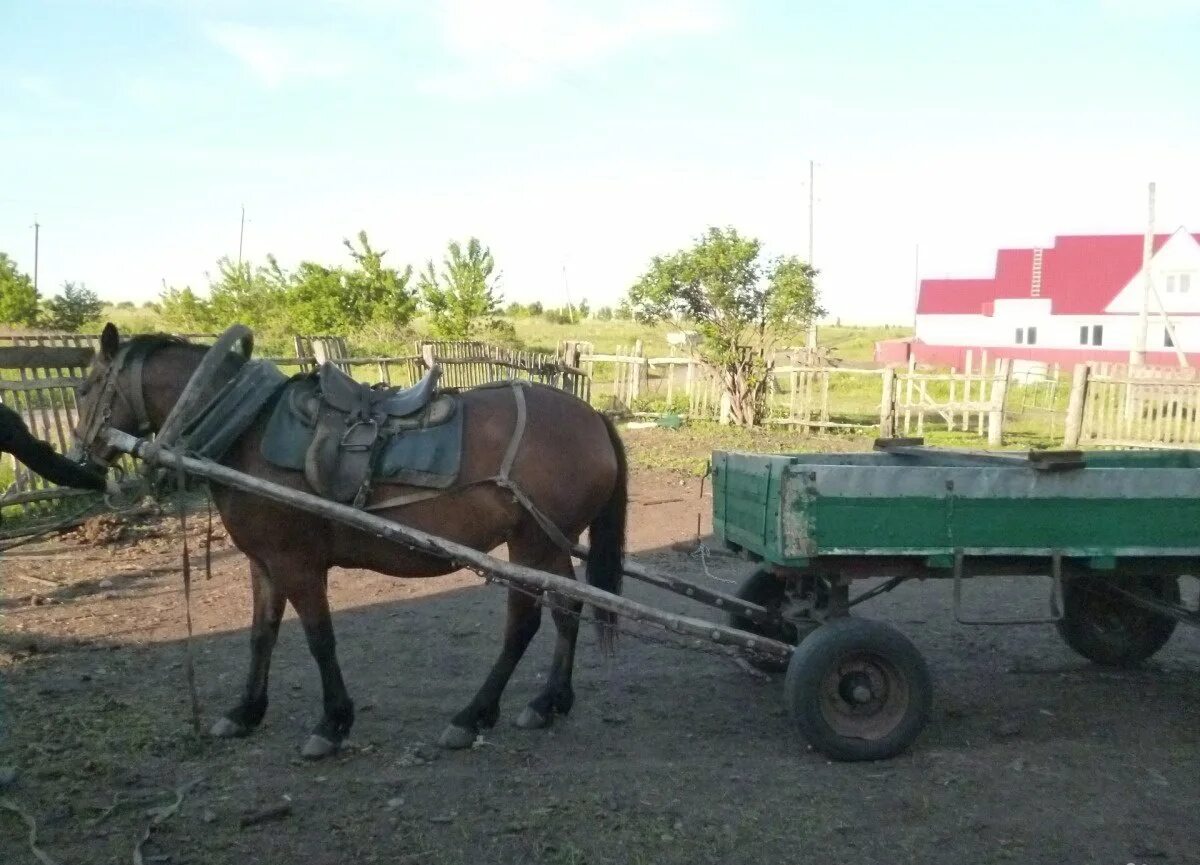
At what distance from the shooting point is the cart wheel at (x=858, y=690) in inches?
182

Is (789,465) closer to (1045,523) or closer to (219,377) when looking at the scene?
(1045,523)

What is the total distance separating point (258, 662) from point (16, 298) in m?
28.9

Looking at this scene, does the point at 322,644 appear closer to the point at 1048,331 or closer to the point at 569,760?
the point at 569,760

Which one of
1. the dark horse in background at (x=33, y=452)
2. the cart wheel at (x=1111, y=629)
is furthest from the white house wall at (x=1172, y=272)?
the dark horse in background at (x=33, y=452)

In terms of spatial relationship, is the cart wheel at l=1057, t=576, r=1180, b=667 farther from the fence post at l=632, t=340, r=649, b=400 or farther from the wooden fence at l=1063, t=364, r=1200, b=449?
the fence post at l=632, t=340, r=649, b=400

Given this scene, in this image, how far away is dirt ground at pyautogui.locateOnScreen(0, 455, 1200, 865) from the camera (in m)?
3.84

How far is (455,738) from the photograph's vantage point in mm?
4910

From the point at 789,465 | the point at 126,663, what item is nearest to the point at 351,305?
the point at 126,663

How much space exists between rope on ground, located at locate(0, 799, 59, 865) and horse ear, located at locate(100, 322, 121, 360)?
1.95 metres

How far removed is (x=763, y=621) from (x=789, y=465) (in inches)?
45.9

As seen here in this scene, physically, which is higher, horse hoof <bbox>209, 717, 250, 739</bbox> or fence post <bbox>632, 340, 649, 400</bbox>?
fence post <bbox>632, 340, 649, 400</bbox>

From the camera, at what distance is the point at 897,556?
480cm

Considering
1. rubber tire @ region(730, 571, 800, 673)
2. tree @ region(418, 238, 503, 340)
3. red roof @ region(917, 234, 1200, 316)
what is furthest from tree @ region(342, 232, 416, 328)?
red roof @ region(917, 234, 1200, 316)

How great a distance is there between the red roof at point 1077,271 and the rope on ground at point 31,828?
158 feet
